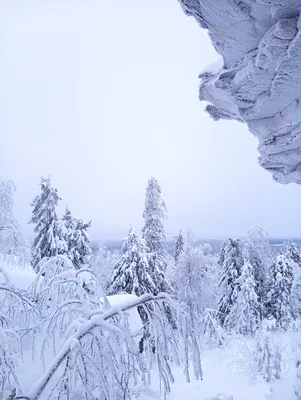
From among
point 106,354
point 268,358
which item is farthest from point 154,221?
point 106,354

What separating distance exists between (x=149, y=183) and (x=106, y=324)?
18.9 meters

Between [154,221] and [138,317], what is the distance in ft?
53.5

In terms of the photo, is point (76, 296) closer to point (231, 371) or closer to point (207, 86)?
point (207, 86)

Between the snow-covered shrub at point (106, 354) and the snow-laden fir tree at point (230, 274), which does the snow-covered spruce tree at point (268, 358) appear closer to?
the snow-laden fir tree at point (230, 274)

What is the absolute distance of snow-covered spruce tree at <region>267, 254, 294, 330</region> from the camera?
21641 millimetres

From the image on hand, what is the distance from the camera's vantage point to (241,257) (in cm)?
2273

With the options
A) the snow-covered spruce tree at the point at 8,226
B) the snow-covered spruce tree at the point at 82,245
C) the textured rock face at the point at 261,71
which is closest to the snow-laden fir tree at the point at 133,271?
the snow-covered spruce tree at the point at 82,245

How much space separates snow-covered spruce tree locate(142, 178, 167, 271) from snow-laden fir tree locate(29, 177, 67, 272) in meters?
6.13

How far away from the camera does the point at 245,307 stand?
20.6 m

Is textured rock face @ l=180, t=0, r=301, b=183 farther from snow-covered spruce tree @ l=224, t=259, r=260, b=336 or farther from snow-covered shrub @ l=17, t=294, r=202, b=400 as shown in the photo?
snow-covered spruce tree @ l=224, t=259, r=260, b=336

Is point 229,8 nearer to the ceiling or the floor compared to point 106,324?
nearer to the ceiling

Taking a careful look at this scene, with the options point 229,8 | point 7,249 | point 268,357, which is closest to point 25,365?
point 229,8

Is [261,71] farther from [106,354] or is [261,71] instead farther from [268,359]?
[268,359]

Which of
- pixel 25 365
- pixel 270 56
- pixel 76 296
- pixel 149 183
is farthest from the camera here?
pixel 149 183
